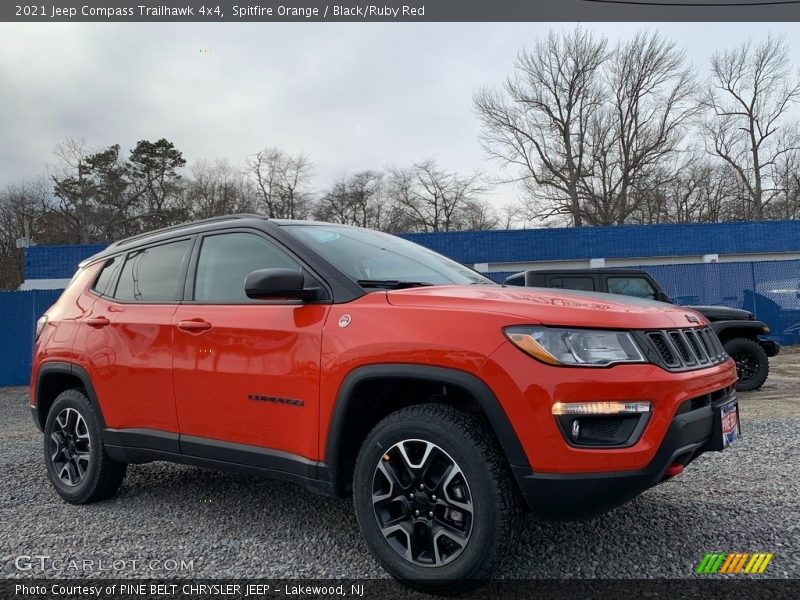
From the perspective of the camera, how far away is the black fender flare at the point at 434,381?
2.37 meters

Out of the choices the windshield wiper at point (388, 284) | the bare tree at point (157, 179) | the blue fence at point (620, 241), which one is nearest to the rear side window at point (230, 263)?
the windshield wiper at point (388, 284)

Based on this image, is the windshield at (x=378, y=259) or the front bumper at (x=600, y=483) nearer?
the front bumper at (x=600, y=483)

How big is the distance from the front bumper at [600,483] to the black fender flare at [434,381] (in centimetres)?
10

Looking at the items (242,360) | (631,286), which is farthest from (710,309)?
(242,360)

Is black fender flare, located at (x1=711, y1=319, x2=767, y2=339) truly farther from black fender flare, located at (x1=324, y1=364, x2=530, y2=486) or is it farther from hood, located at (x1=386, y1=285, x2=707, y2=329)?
black fender flare, located at (x1=324, y1=364, x2=530, y2=486)

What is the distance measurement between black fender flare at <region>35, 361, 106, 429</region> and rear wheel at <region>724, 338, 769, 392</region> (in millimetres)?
7427

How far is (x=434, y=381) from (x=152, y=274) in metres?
2.35

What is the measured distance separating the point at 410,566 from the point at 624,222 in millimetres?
38960

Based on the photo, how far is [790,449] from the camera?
4859 millimetres

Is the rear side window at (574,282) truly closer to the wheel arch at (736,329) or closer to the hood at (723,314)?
the hood at (723,314)

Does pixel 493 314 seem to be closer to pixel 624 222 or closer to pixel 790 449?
pixel 790 449

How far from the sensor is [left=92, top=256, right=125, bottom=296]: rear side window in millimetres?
4262

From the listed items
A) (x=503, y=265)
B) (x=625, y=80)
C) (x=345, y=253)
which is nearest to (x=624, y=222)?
(x=625, y=80)

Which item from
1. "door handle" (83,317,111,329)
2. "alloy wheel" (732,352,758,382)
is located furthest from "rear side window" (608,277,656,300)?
"door handle" (83,317,111,329)
